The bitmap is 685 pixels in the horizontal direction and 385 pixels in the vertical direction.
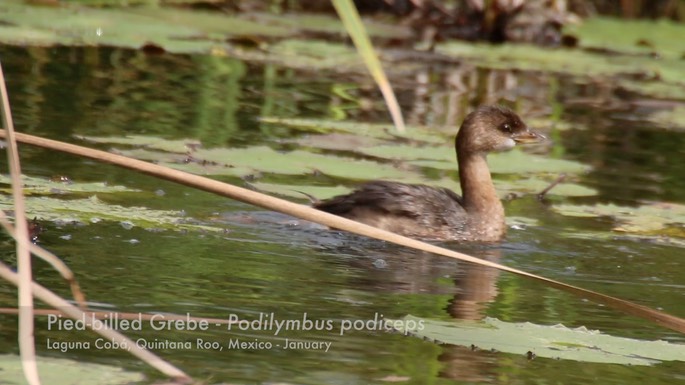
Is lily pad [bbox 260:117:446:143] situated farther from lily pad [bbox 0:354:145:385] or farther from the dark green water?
lily pad [bbox 0:354:145:385]

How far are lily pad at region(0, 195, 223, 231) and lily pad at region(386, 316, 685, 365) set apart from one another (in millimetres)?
1833

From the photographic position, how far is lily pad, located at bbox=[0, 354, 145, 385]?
407 cm

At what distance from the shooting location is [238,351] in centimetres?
475

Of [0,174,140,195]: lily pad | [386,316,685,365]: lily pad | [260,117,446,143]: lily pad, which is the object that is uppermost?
[260,117,446,143]: lily pad

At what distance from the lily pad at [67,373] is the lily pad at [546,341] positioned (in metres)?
1.29

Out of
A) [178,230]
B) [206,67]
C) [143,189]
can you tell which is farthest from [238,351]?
[206,67]

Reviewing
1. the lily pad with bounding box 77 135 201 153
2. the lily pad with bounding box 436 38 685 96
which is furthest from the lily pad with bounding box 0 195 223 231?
the lily pad with bounding box 436 38 685 96

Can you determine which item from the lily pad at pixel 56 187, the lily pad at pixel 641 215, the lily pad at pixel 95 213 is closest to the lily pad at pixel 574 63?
the lily pad at pixel 641 215

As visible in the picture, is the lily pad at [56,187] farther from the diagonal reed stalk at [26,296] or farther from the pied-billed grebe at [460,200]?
the diagonal reed stalk at [26,296]

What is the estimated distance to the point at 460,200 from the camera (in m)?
8.25

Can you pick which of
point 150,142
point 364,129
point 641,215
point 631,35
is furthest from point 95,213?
point 631,35

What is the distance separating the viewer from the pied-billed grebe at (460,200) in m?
7.55

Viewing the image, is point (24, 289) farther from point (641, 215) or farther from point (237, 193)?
point (641, 215)

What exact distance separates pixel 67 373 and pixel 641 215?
4722mm
